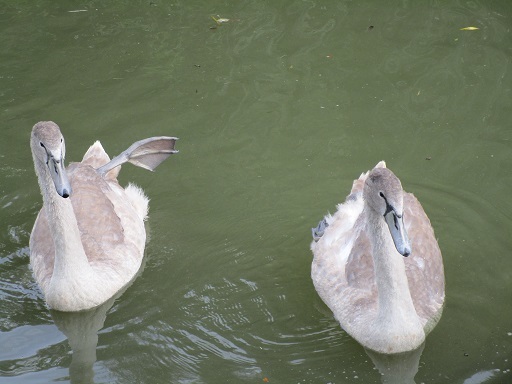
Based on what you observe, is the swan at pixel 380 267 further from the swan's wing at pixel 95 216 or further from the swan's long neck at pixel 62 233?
the swan's long neck at pixel 62 233

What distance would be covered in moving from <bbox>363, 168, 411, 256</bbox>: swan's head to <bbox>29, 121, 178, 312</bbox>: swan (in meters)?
2.18

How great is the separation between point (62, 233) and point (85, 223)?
0.68 meters

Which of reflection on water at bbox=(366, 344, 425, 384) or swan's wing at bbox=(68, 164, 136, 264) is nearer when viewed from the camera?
reflection on water at bbox=(366, 344, 425, 384)

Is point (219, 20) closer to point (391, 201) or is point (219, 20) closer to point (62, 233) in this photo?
point (62, 233)

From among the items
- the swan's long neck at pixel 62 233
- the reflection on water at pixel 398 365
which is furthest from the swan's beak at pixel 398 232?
the swan's long neck at pixel 62 233

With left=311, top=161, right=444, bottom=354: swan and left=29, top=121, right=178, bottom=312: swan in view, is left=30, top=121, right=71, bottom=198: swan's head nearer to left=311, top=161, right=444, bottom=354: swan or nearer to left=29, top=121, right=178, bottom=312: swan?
left=29, top=121, right=178, bottom=312: swan

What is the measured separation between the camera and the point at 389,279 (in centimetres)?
649

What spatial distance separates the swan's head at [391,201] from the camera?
605 cm

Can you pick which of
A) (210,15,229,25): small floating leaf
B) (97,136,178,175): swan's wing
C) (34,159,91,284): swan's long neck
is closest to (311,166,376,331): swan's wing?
(97,136,178,175): swan's wing

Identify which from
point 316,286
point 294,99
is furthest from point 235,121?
point 316,286

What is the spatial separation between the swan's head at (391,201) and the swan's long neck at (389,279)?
177 mm

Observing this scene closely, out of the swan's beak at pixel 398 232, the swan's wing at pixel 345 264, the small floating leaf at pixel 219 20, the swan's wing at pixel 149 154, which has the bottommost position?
the swan's wing at pixel 345 264

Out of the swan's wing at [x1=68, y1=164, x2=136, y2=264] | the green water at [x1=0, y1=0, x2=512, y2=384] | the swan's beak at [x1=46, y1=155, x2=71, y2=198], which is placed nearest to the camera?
the swan's beak at [x1=46, y1=155, x2=71, y2=198]

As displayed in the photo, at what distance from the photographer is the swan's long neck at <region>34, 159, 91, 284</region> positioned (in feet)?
23.3
